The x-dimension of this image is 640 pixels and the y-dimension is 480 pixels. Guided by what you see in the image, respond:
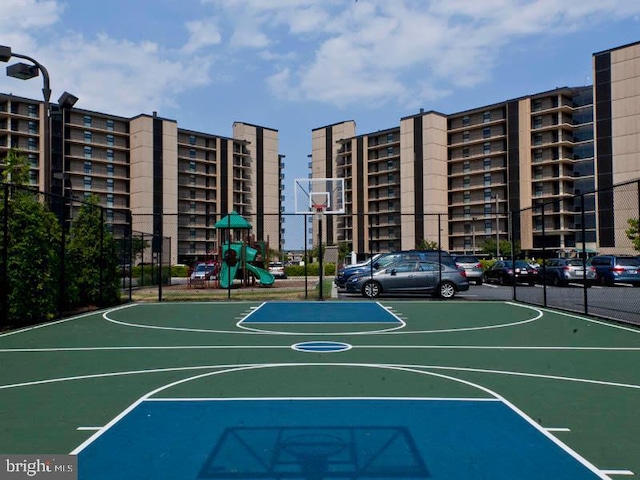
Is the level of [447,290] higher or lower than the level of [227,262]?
lower

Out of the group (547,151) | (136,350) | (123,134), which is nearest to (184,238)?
(123,134)

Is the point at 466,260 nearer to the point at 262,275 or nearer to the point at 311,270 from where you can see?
the point at 262,275

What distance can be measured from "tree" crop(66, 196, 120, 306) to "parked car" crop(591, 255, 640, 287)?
2185 cm

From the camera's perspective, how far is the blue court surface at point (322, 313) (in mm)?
13523

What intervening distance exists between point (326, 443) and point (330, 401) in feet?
4.36

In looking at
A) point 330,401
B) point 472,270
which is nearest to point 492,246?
point 472,270

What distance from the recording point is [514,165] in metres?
69.2

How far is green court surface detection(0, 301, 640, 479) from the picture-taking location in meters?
4.25

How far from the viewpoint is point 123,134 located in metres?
75.3

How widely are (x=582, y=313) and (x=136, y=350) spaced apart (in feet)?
36.6

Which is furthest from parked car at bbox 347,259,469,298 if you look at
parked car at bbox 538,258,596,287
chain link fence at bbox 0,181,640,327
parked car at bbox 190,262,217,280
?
parked car at bbox 190,262,217,280

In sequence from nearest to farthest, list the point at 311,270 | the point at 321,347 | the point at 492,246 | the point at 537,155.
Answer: the point at 321,347, the point at 311,270, the point at 492,246, the point at 537,155

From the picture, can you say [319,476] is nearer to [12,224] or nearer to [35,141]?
[12,224]

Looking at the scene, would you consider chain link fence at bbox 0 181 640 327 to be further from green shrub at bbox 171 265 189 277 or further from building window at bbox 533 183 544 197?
building window at bbox 533 183 544 197
